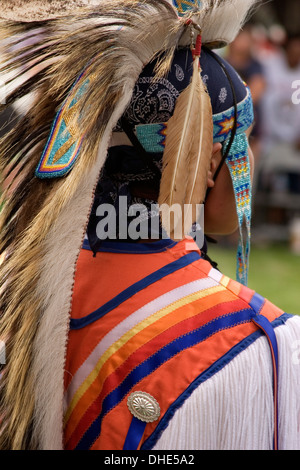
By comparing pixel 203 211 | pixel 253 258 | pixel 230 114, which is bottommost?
pixel 253 258

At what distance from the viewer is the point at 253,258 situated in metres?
6.99

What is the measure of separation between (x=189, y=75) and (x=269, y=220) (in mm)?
6830

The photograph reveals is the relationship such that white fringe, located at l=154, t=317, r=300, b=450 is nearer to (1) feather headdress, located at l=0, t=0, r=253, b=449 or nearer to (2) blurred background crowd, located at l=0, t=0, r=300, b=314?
(1) feather headdress, located at l=0, t=0, r=253, b=449

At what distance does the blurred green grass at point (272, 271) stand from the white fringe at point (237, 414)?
357 cm

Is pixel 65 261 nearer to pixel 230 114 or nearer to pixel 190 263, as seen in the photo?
pixel 190 263

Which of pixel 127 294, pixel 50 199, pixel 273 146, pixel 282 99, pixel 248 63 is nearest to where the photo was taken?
pixel 50 199

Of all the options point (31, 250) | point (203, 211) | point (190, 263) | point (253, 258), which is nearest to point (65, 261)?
point (31, 250)

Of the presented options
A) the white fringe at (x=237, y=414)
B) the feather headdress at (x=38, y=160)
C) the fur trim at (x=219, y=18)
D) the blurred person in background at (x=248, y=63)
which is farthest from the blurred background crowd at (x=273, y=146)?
the feather headdress at (x=38, y=160)

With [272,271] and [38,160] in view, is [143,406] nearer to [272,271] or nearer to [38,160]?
[38,160]

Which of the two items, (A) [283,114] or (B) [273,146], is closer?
(A) [283,114]

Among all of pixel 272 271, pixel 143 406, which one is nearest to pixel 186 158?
pixel 143 406

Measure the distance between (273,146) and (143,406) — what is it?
6.55m

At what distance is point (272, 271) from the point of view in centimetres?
647

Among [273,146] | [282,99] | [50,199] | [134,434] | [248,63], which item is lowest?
[134,434]
